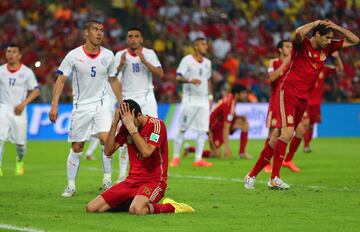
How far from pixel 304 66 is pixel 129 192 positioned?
4348 mm

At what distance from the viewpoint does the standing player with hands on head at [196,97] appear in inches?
767

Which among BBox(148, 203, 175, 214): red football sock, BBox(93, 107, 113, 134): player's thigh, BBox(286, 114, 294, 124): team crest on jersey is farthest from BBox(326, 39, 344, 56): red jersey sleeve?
BBox(148, 203, 175, 214): red football sock

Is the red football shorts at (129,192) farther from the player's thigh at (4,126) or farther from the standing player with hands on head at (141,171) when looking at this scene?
the player's thigh at (4,126)

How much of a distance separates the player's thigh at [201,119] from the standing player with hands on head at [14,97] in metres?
4.07

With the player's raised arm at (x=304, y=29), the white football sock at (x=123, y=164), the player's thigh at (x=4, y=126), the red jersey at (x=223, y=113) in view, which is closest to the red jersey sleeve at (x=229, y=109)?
the red jersey at (x=223, y=113)

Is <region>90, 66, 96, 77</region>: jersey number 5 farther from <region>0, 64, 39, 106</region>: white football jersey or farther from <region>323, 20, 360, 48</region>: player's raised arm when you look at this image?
<region>0, 64, 39, 106</region>: white football jersey

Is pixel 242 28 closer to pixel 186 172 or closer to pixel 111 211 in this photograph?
pixel 186 172

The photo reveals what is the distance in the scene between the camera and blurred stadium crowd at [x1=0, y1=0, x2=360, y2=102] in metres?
30.7

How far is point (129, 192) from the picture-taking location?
10703mm

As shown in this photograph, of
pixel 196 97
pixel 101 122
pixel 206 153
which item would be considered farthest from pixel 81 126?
pixel 206 153

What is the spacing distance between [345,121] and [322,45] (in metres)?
18.3

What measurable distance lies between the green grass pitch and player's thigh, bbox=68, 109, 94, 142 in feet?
2.78

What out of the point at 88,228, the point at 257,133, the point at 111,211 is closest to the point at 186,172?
the point at 111,211

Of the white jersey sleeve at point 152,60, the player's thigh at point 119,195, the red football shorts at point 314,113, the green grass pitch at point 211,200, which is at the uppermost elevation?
the white jersey sleeve at point 152,60
